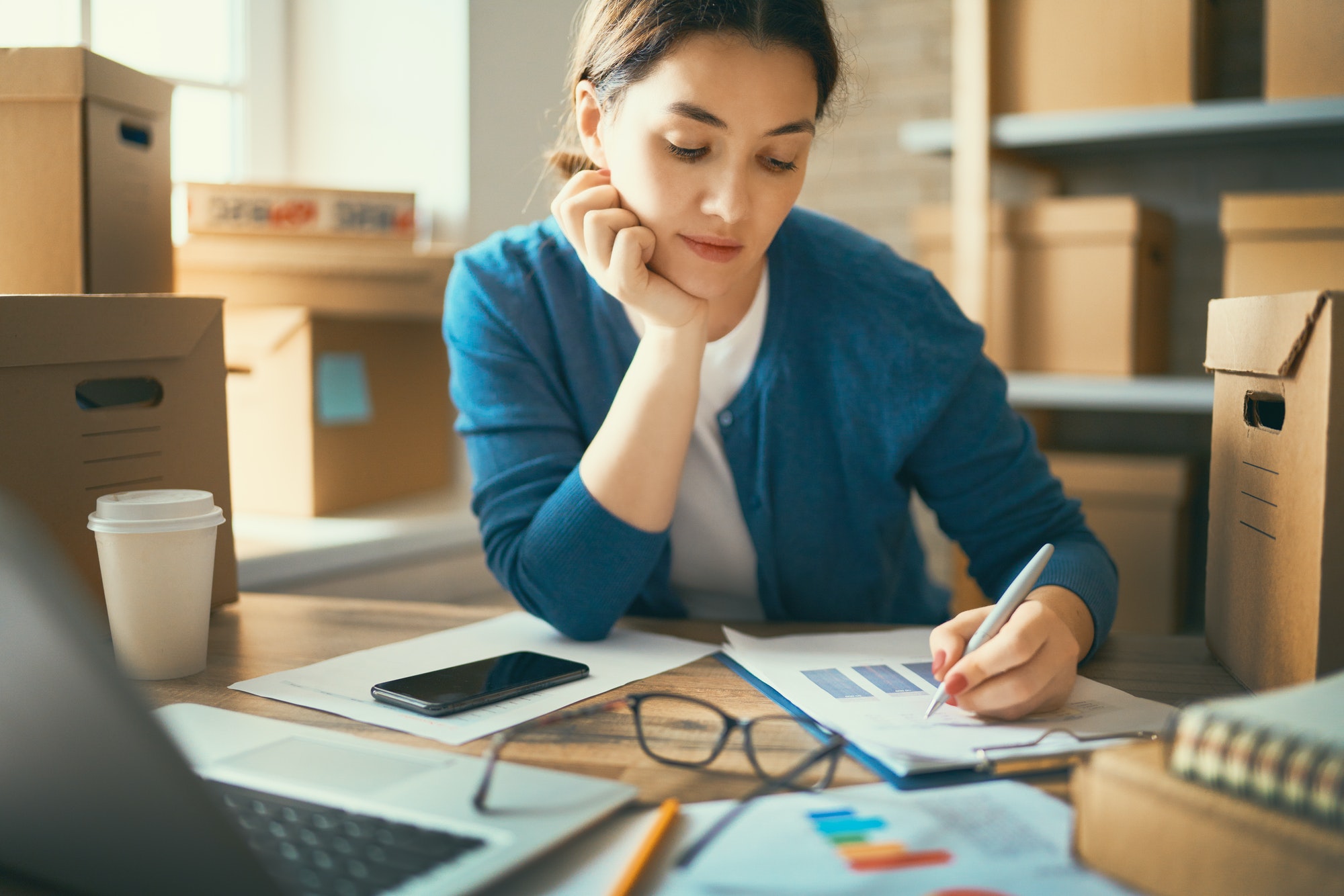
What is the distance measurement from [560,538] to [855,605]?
430 millimetres

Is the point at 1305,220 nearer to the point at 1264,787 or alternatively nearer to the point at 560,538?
the point at 560,538

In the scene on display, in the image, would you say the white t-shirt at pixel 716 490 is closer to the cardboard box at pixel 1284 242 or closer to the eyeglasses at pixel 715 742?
the eyeglasses at pixel 715 742

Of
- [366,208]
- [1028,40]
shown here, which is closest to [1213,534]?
[1028,40]

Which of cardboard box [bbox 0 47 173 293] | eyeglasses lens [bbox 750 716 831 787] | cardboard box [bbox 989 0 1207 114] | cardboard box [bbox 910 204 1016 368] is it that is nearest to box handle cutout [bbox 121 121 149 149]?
cardboard box [bbox 0 47 173 293]

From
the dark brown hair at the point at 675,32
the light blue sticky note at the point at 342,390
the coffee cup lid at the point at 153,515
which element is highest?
the dark brown hair at the point at 675,32

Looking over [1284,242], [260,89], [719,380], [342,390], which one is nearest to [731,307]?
[719,380]

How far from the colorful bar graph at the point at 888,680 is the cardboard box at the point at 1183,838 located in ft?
0.81

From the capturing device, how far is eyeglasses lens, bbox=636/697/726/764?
0.66 m

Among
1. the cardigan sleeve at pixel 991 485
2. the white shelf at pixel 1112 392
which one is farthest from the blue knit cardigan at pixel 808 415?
the white shelf at pixel 1112 392

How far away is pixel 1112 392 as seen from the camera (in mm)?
1812

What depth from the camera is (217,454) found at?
107cm

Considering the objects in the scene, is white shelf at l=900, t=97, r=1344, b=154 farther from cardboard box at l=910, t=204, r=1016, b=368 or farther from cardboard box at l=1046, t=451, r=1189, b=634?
cardboard box at l=1046, t=451, r=1189, b=634

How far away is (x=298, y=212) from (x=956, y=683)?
1413 millimetres

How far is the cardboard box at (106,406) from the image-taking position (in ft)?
2.90
